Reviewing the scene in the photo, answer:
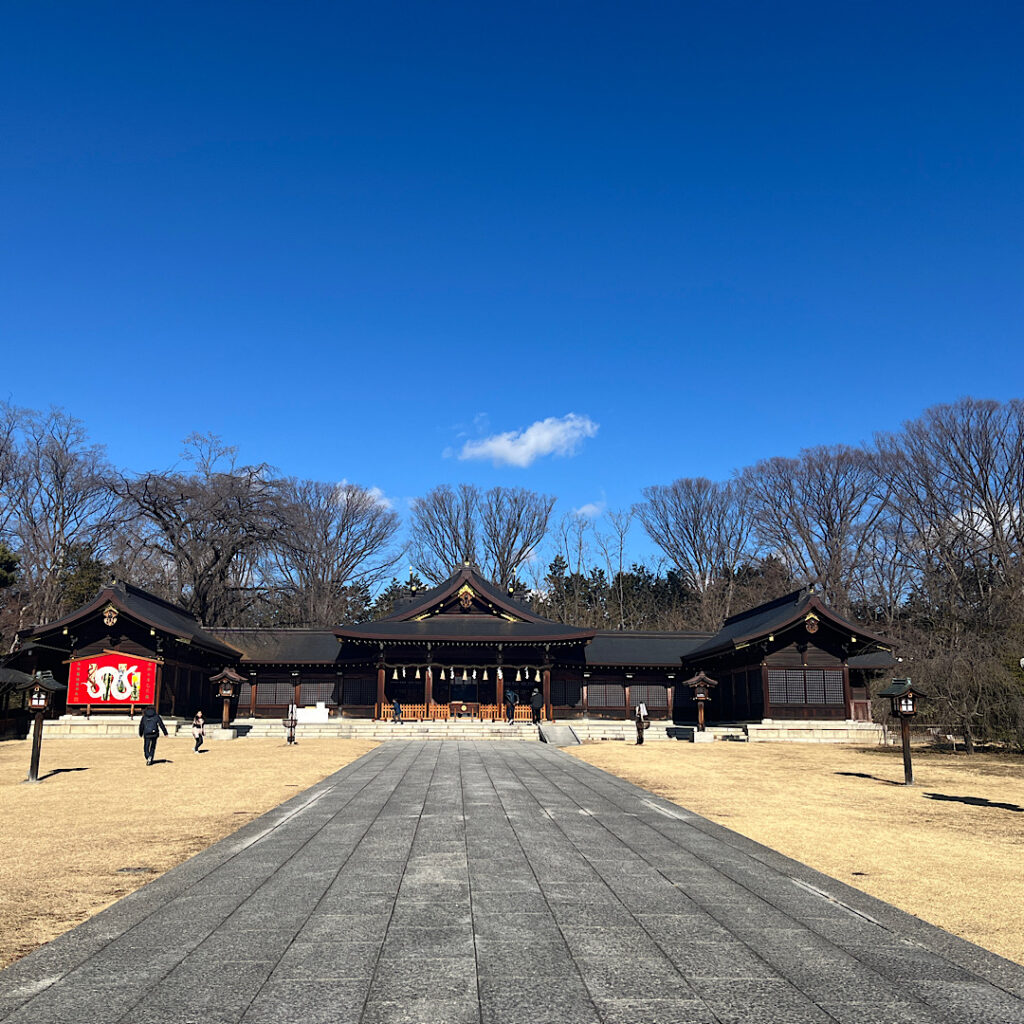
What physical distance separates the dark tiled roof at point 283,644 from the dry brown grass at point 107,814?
14.5 m

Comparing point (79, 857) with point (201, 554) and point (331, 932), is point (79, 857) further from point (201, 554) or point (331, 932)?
point (201, 554)

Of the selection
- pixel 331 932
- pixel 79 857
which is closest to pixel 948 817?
pixel 331 932

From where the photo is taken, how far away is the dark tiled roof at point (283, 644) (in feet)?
134

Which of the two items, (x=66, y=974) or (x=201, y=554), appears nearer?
(x=66, y=974)

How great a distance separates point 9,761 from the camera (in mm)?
21984

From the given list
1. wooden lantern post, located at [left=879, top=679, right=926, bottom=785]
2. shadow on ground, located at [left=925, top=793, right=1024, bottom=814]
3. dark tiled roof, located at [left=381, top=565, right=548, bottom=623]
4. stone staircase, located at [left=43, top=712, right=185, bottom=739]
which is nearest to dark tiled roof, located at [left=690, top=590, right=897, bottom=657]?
dark tiled roof, located at [left=381, top=565, right=548, bottom=623]

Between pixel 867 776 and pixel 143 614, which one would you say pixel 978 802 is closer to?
pixel 867 776

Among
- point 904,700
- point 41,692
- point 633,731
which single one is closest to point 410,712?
point 633,731

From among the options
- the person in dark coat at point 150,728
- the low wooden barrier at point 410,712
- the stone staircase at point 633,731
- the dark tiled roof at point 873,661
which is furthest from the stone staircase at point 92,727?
the dark tiled roof at point 873,661

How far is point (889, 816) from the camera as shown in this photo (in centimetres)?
1298

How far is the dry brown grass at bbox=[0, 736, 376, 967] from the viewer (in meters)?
7.29

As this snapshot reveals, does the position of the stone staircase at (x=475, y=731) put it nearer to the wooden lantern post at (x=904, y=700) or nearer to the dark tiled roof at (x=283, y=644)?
the dark tiled roof at (x=283, y=644)

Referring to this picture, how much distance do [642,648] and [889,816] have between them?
30379 millimetres

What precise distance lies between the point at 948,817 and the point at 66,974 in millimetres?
12851
